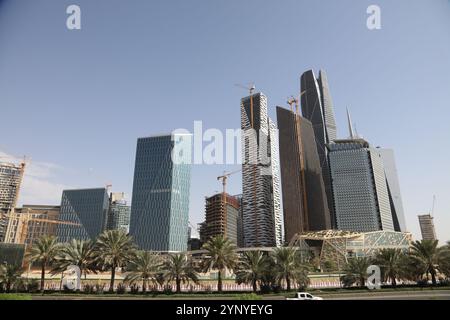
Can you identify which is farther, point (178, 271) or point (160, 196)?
point (160, 196)

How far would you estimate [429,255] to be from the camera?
44.8 m

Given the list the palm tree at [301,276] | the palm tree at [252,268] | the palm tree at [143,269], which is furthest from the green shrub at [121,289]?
the palm tree at [301,276]

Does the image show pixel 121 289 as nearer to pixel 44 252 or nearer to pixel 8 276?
pixel 44 252

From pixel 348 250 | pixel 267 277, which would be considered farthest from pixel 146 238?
pixel 267 277

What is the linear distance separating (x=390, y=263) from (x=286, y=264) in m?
15.9

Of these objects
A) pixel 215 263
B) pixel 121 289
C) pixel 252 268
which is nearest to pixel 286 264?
pixel 252 268

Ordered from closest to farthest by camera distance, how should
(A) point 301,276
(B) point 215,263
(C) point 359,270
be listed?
1. (A) point 301,276
2. (B) point 215,263
3. (C) point 359,270

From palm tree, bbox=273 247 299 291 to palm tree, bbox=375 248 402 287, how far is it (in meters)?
13.0

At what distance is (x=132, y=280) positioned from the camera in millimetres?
43781

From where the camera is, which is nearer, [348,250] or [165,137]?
[348,250]

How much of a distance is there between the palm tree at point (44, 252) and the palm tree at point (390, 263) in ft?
156

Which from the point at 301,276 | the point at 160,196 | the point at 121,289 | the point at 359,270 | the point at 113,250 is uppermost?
the point at 160,196
